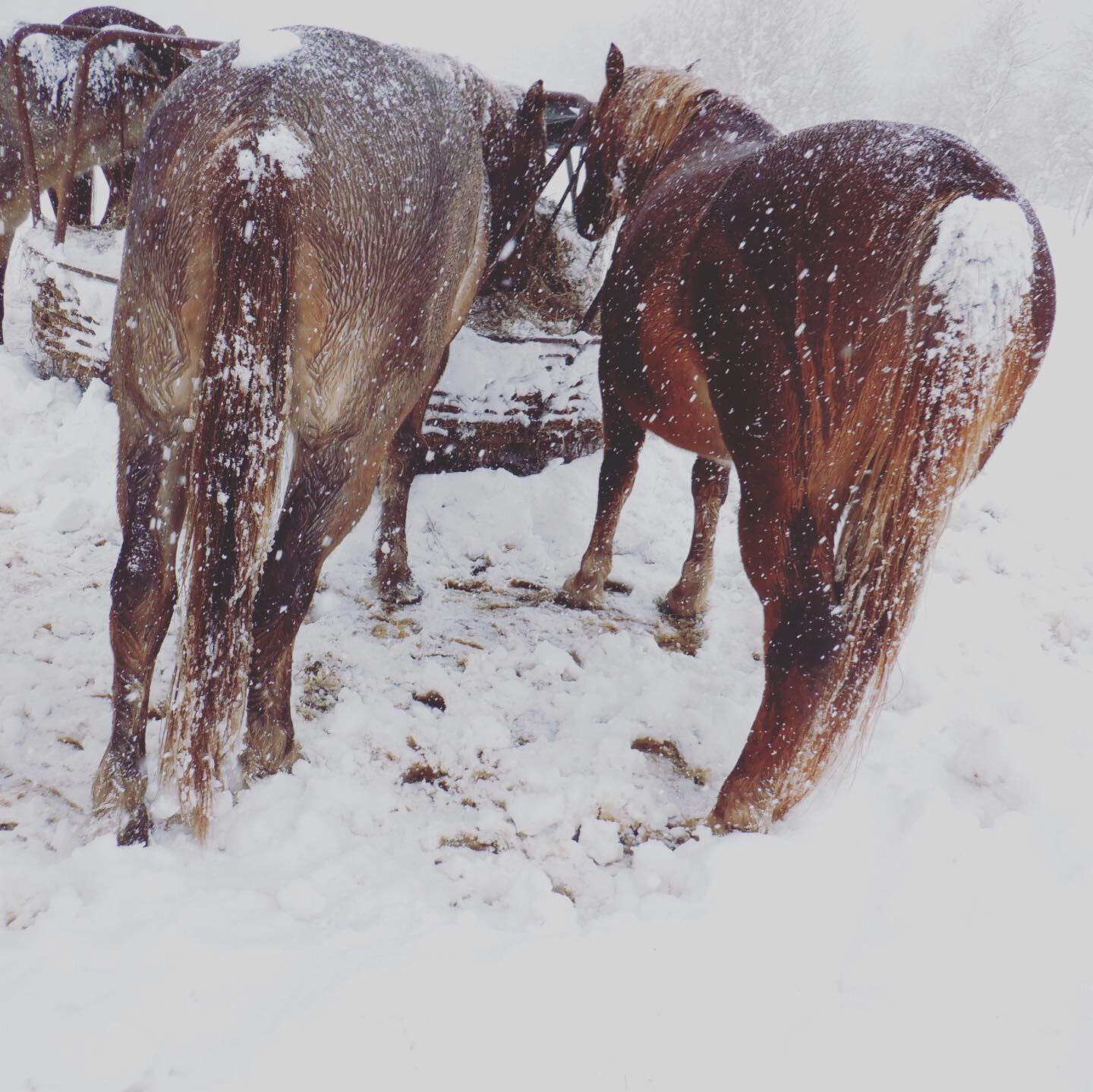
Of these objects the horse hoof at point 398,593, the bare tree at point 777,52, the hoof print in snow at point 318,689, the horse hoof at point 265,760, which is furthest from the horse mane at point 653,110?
the bare tree at point 777,52

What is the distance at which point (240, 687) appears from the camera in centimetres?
169

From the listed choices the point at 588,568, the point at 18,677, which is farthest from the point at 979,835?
the point at 18,677

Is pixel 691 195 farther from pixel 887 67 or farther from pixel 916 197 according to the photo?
pixel 887 67

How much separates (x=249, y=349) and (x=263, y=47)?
2.72ft

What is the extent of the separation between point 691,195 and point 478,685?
1947mm

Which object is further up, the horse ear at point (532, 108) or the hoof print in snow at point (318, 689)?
the horse ear at point (532, 108)

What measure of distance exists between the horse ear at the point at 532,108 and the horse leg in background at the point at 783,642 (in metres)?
2.00

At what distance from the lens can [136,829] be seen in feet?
5.57

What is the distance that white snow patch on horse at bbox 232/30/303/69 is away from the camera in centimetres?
162

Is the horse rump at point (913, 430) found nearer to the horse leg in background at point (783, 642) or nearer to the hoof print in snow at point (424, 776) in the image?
the horse leg in background at point (783, 642)

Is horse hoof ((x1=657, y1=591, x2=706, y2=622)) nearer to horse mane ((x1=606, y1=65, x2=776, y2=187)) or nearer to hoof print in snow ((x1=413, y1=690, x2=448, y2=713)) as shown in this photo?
hoof print in snow ((x1=413, y1=690, x2=448, y2=713))

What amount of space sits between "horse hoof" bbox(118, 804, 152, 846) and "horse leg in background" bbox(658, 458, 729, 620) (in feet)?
7.55

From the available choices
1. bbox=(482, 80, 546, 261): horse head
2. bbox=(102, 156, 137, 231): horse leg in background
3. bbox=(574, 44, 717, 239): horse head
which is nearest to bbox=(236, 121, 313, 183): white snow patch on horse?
bbox=(482, 80, 546, 261): horse head

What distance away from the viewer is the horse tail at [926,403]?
147cm
